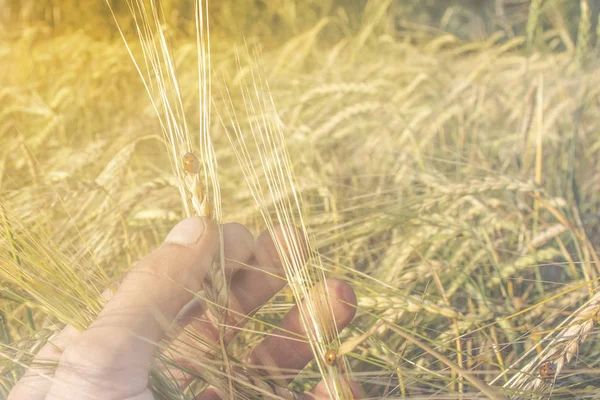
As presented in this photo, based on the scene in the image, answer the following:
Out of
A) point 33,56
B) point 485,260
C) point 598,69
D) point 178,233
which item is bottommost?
point 485,260

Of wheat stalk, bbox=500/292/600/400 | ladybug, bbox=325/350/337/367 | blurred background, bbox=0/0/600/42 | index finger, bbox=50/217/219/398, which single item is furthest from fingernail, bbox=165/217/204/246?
blurred background, bbox=0/0/600/42

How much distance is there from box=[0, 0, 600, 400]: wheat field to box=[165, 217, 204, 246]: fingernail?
0.6 inches

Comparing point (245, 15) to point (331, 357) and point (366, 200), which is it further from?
point (331, 357)

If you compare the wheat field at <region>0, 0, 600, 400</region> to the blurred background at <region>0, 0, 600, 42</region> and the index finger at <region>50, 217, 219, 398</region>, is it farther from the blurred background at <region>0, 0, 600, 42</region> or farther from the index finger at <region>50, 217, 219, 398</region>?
the blurred background at <region>0, 0, 600, 42</region>

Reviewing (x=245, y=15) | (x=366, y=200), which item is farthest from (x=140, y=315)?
(x=245, y=15)

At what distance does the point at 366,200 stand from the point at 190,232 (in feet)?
2.36

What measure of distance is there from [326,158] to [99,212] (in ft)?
1.96

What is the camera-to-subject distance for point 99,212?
82 cm

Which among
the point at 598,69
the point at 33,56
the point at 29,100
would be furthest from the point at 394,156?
the point at 33,56

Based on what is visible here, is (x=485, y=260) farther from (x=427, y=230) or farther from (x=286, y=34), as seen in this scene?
(x=286, y=34)

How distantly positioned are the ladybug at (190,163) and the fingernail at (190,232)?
4 cm

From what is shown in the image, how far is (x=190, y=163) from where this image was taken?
0.44 metres

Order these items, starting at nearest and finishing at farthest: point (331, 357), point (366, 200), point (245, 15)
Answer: point (331, 357) → point (366, 200) → point (245, 15)

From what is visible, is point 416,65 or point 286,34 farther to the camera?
point 286,34
